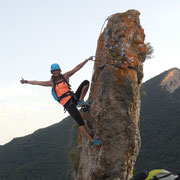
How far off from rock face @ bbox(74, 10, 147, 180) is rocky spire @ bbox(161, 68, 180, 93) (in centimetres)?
6116

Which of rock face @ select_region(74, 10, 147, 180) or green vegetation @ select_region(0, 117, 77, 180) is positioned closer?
rock face @ select_region(74, 10, 147, 180)

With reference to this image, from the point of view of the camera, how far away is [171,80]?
229 feet

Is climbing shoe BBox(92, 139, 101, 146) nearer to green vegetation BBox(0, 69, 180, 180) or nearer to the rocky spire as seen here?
green vegetation BBox(0, 69, 180, 180)

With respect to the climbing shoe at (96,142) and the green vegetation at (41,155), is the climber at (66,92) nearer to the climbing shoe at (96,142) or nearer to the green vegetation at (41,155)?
the climbing shoe at (96,142)

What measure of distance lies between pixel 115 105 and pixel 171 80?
65898 mm

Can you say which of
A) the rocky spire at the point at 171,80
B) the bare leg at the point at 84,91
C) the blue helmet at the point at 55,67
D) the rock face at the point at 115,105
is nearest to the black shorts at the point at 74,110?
the bare leg at the point at 84,91

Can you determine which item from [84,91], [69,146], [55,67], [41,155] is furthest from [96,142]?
[41,155]

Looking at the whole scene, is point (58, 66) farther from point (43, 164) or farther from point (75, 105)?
point (43, 164)

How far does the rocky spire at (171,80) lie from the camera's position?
67062mm

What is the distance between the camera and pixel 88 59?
822 cm

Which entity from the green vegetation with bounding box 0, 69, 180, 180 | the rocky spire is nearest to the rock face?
the green vegetation with bounding box 0, 69, 180, 180

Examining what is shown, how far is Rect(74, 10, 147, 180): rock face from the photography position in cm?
743

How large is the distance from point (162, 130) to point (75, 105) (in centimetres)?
4792

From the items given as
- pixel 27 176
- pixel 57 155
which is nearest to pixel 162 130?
pixel 57 155
